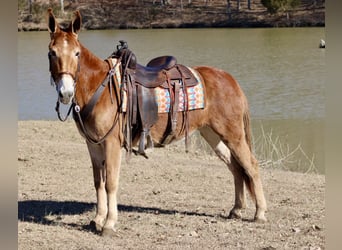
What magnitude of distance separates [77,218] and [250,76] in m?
14.5

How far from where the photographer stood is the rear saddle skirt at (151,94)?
15.2 ft

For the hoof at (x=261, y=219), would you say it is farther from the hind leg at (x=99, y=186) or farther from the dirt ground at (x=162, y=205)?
the hind leg at (x=99, y=186)

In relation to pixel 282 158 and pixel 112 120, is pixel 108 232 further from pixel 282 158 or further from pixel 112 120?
pixel 282 158

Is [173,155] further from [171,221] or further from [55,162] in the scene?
[171,221]

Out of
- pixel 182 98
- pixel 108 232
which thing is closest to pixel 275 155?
pixel 182 98

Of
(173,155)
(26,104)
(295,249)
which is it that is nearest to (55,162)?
(173,155)

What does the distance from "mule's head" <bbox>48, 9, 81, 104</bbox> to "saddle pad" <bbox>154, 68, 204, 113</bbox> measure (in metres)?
0.85

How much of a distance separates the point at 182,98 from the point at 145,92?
1.14 feet

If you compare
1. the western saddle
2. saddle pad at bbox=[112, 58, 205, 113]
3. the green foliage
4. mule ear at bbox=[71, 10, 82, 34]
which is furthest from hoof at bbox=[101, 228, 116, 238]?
the green foliage

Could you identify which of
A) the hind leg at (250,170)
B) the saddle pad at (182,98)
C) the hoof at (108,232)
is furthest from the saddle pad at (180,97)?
the hoof at (108,232)

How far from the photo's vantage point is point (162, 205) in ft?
18.4
